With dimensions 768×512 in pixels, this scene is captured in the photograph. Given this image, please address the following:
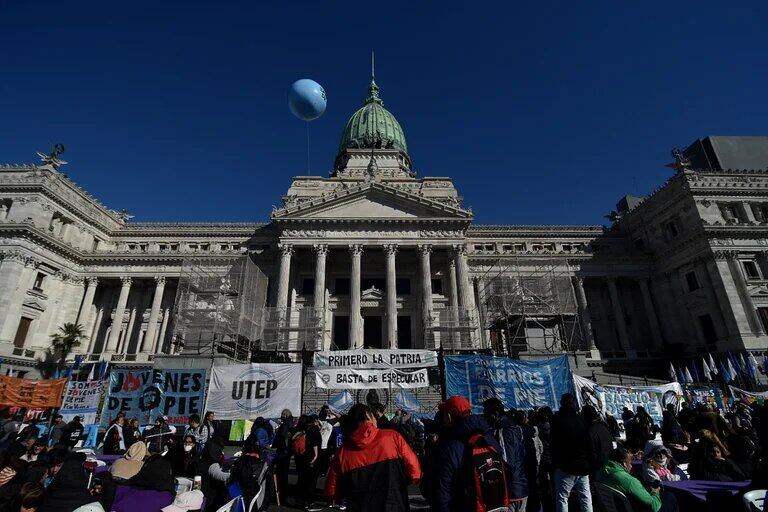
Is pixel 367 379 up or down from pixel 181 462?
up

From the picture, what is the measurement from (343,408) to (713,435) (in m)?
12.1

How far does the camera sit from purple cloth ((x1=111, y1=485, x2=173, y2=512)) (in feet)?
16.3

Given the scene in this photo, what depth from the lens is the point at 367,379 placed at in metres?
15.9

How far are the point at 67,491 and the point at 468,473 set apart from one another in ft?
15.4

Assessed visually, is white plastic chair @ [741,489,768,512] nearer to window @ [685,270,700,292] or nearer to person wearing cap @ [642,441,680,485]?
person wearing cap @ [642,441,680,485]

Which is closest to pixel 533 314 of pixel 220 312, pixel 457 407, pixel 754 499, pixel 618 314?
pixel 618 314

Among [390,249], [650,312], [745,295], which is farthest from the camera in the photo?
[650,312]

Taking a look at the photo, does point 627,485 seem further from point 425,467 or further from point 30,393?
point 30,393

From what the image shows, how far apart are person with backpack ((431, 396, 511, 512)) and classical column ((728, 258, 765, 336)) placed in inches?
1424

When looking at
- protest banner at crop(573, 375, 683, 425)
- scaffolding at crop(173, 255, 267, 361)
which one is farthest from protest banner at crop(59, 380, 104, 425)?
protest banner at crop(573, 375, 683, 425)

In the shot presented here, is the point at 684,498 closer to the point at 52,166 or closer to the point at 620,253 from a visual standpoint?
the point at 620,253

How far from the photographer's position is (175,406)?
1569cm

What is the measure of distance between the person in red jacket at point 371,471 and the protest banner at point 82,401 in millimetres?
15957

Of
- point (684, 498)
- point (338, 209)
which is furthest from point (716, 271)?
point (684, 498)
